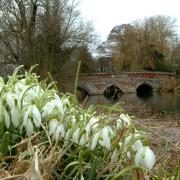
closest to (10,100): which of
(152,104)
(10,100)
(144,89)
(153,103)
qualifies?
(10,100)

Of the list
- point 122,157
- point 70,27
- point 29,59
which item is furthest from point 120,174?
point 70,27

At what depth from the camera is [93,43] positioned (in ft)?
98.4

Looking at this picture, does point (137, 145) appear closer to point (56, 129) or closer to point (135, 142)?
point (135, 142)

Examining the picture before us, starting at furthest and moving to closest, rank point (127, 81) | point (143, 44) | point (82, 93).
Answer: point (143, 44) → point (127, 81) → point (82, 93)

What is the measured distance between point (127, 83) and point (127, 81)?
20 centimetres

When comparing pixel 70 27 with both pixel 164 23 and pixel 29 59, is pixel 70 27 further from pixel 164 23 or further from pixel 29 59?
pixel 164 23

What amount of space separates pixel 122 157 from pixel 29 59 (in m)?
25.5

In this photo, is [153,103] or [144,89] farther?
[144,89]

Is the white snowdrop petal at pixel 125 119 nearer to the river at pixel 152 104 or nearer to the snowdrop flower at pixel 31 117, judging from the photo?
the snowdrop flower at pixel 31 117

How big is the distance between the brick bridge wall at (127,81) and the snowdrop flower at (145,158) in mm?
38491

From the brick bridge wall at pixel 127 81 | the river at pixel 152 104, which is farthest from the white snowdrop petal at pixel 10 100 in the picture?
the brick bridge wall at pixel 127 81

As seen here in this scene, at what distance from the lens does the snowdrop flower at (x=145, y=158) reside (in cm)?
140

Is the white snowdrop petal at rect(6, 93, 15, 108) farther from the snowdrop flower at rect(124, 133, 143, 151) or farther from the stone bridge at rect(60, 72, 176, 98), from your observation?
the stone bridge at rect(60, 72, 176, 98)

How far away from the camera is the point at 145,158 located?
140cm
